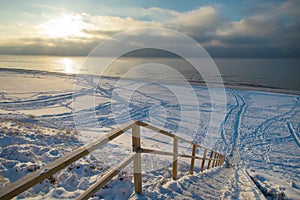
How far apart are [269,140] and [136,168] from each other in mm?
13448

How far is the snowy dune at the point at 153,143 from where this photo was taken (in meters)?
4.10

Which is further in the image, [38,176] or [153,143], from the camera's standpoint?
[153,143]

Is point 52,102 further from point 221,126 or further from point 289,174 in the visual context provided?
point 289,174

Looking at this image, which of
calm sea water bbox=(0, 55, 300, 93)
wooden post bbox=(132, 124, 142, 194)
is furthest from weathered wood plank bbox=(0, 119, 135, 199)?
calm sea water bbox=(0, 55, 300, 93)

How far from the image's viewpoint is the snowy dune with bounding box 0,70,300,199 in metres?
4.10

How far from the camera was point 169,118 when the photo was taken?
16.5m

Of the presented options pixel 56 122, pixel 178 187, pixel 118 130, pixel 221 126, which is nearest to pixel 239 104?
pixel 221 126

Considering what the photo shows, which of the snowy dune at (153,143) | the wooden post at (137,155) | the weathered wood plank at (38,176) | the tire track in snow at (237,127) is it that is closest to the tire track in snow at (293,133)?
the snowy dune at (153,143)

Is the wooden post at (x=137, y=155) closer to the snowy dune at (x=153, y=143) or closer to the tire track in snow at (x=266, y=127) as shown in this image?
the snowy dune at (x=153, y=143)

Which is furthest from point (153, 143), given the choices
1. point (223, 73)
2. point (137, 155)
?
point (223, 73)

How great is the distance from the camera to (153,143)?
35.3 ft

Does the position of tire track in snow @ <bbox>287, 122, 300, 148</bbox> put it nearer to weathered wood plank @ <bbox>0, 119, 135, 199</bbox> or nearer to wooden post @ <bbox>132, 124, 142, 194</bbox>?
wooden post @ <bbox>132, 124, 142, 194</bbox>

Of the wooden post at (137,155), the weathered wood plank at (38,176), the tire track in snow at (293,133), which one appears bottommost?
the tire track in snow at (293,133)

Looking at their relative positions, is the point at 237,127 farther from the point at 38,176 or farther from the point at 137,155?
the point at 38,176
